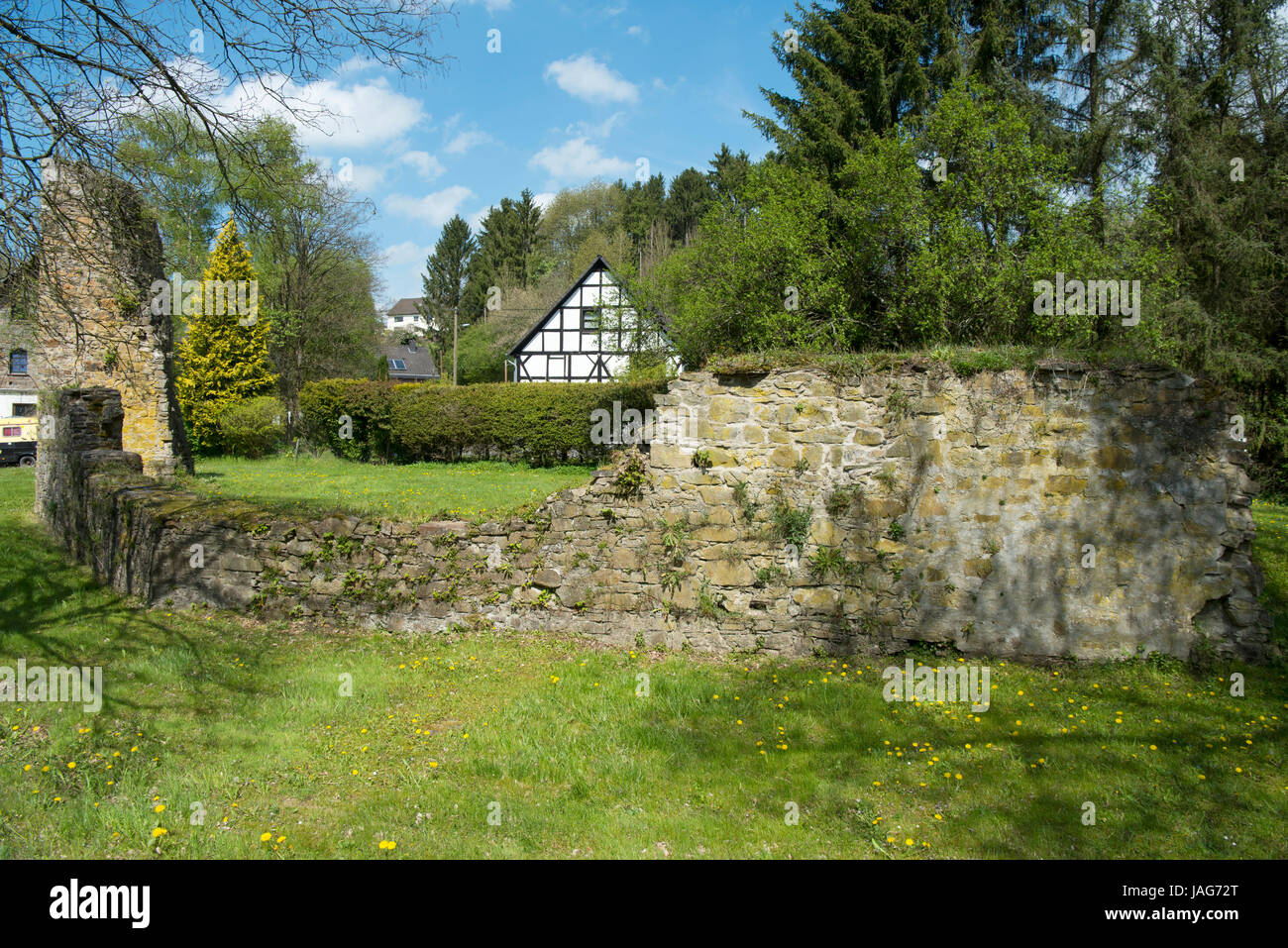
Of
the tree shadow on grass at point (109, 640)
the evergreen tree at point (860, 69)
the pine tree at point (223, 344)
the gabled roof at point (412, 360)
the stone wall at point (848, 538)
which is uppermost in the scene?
the evergreen tree at point (860, 69)

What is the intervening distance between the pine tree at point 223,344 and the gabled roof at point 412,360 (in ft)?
110

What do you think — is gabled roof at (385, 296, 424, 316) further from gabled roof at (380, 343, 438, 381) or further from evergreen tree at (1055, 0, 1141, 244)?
evergreen tree at (1055, 0, 1141, 244)

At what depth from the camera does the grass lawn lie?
4387 mm

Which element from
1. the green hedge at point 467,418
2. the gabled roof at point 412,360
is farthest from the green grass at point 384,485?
the gabled roof at point 412,360

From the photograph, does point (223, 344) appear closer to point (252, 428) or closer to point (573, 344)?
point (252, 428)

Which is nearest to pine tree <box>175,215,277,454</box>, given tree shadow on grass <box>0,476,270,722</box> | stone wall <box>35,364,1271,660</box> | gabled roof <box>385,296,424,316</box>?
tree shadow on grass <box>0,476,270,722</box>

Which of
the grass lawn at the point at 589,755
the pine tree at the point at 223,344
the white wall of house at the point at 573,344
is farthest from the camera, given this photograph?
the white wall of house at the point at 573,344

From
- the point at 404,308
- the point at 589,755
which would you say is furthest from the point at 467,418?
the point at 404,308

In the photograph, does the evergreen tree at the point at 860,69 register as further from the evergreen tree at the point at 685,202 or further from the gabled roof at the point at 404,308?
the gabled roof at the point at 404,308

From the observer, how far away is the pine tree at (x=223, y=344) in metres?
27.0

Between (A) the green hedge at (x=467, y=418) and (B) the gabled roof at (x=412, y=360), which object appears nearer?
(A) the green hedge at (x=467, y=418)

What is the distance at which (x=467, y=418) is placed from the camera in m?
22.5

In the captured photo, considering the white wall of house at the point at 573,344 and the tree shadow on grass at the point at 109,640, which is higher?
the white wall of house at the point at 573,344

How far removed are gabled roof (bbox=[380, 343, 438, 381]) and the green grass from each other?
1635 inches
